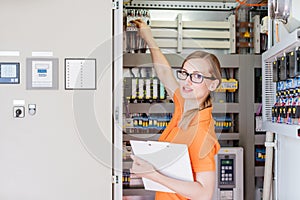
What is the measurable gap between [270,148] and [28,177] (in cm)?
156

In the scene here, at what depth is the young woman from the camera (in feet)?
7.75

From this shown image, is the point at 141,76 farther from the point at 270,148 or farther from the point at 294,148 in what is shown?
the point at 294,148

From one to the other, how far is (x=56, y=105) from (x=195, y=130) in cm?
87

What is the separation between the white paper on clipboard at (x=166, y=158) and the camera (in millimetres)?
2352

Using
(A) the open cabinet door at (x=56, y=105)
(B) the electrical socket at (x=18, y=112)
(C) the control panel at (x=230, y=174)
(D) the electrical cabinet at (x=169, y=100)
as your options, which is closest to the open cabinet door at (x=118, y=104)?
(A) the open cabinet door at (x=56, y=105)

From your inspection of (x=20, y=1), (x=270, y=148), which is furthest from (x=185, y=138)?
(x=20, y=1)

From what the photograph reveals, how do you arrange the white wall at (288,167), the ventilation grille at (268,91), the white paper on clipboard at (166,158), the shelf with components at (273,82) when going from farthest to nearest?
the ventilation grille at (268,91) < the white paper on clipboard at (166,158) < the white wall at (288,167) < the shelf with components at (273,82)

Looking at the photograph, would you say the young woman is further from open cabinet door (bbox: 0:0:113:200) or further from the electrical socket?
the electrical socket

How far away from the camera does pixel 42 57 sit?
237 centimetres

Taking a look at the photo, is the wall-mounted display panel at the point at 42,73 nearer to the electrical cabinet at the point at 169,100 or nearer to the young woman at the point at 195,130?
the young woman at the point at 195,130

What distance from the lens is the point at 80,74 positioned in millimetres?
2395

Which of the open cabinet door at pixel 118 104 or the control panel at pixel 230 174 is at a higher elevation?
the open cabinet door at pixel 118 104

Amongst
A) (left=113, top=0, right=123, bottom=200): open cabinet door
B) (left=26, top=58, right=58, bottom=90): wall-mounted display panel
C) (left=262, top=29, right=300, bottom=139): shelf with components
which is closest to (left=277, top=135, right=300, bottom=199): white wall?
(left=262, top=29, right=300, bottom=139): shelf with components

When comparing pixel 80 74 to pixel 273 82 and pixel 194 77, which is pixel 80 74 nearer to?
pixel 194 77
